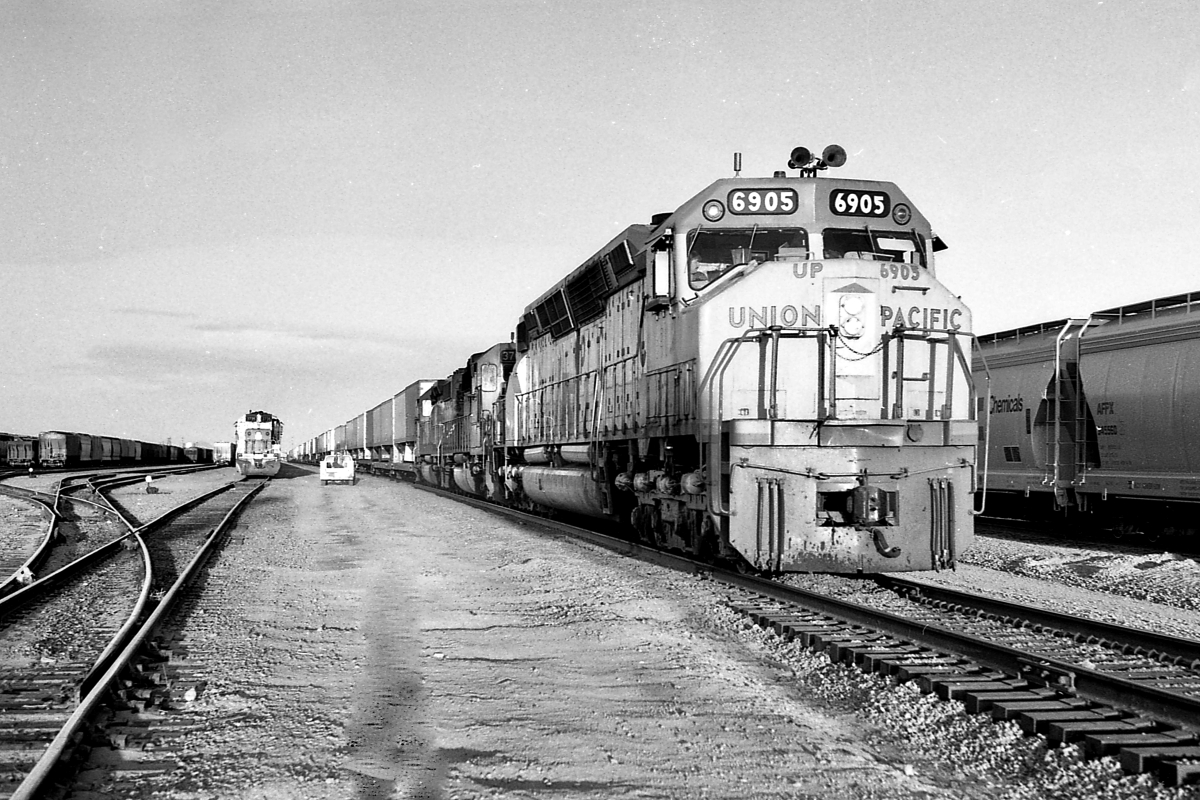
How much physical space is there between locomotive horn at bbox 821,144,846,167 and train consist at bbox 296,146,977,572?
1 cm

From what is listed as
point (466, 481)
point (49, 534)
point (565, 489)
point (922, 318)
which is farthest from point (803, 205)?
point (466, 481)

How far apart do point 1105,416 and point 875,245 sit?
6.38 m

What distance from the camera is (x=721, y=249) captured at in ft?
31.9

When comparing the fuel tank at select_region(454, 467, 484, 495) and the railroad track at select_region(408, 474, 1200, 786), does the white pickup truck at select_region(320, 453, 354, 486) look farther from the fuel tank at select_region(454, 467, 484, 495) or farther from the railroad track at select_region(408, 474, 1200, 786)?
the railroad track at select_region(408, 474, 1200, 786)

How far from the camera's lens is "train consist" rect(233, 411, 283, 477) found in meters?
45.4

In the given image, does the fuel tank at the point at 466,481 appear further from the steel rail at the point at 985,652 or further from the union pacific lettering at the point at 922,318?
the union pacific lettering at the point at 922,318

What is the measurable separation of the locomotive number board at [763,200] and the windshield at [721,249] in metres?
0.19

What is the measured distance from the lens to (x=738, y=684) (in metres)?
6.07

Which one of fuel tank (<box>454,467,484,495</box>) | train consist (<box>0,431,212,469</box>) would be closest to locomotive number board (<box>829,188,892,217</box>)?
fuel tank (<box>454,467,484,495</box>)

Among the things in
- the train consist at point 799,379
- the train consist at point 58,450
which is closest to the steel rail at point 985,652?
the train consist at point 799,379

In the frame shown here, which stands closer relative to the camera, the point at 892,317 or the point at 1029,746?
the point at 1029,746

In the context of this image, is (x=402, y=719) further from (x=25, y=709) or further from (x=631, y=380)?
(x=631, y=380)

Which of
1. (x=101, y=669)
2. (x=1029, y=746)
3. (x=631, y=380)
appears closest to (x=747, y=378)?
(x=631, y=380)

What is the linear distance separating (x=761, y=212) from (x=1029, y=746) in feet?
19.7
